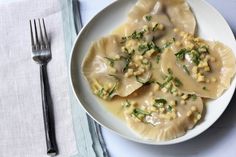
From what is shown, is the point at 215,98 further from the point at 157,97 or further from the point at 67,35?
the point at 67,35

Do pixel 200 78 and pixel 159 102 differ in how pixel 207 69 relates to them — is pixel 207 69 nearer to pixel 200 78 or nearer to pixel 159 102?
pixel 200 78

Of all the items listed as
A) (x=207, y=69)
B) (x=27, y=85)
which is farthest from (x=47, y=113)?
(x=207, y=69)

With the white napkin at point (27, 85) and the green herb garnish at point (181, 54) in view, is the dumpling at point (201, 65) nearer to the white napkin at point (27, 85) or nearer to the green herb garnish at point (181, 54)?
the green herb garnish at point (181, 54)

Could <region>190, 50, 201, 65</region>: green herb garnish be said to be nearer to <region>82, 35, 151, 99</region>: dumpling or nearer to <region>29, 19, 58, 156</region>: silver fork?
<region>82, 35, 151, 99</region>: dumpling

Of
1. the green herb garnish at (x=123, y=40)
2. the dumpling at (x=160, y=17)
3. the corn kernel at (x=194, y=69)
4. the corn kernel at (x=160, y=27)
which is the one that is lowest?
the corn kernel at (x=194, y=69)

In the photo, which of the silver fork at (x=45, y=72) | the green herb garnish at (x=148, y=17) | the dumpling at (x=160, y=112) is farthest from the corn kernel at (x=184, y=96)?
the silver fork at (x=45, y=72)

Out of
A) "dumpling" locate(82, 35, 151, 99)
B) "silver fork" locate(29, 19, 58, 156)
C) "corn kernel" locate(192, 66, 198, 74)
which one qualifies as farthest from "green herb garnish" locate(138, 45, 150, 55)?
"silver fork" locate(29, 19, 58, 156)

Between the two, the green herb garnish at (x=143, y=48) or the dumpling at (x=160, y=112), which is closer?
the dumpling at (x=160, y=112)
